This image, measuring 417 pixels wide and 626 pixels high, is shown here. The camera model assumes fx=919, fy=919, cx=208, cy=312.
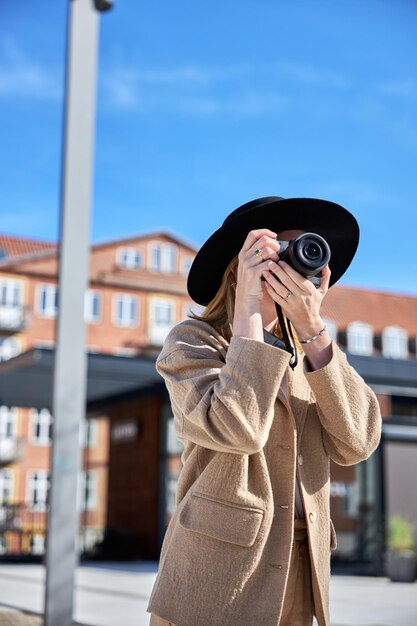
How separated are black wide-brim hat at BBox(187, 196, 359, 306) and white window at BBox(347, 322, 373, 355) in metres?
48.8

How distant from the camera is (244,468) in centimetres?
183

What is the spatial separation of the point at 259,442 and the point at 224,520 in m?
0.19

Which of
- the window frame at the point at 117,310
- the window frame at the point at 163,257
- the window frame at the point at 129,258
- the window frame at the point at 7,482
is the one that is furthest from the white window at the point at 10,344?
the window frame at the point at 163,257

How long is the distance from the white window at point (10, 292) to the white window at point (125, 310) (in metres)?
5.06

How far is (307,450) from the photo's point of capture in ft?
6.44

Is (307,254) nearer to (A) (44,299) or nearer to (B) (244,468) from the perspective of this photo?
(B) (244,468)

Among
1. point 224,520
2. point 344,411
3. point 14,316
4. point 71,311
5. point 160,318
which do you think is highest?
point 160,318

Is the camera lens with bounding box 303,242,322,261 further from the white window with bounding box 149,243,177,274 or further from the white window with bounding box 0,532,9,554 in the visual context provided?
the white window with bounding box 149,243,177,274

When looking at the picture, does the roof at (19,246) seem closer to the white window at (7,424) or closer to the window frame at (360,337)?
the white window at (7,424)

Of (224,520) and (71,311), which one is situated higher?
(71,311)

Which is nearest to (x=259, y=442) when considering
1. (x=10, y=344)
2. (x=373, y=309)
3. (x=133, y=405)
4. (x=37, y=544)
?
(x=133, y=405)

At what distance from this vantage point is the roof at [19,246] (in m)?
50.3

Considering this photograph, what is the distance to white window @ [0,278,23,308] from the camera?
150 ft

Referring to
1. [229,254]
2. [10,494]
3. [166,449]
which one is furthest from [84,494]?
[229,254]
